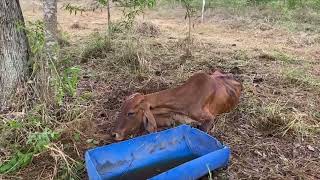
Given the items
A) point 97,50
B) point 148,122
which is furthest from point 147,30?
→ point 148,122

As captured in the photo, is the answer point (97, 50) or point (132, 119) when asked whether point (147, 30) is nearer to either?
point (97, 50)

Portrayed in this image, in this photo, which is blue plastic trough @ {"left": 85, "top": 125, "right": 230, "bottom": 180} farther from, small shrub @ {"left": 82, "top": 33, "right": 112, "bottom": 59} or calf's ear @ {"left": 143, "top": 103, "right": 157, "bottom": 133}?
small shrub @ {"left": 82, "top": 33, "right": 112, "bottom": 59}

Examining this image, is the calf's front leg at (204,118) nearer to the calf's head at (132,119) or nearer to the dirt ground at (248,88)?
the dirt ground at (248,88)

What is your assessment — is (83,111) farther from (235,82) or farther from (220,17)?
(220,17)

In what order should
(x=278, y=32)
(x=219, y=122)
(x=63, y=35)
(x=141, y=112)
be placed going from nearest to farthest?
(x=141, y=112), (x=219, y=122), (x=63, y=35), (x=278, y=32)

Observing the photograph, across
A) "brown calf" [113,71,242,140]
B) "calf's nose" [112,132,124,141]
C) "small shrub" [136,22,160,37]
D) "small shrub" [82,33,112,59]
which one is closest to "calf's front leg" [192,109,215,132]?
"brown calf" [113,71,242,140]

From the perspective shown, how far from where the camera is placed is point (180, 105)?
14.3ft

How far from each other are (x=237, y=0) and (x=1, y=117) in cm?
805

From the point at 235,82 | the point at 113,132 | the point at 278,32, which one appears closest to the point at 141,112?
the point at 113,132

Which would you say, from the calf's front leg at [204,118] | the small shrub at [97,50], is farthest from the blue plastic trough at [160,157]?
the small shrub at [97,50]

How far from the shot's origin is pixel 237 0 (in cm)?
1101

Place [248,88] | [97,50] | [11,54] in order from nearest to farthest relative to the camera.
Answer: [11,54], [248,88], [97,50]

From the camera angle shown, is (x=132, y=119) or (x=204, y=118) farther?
(x=204, y=118)

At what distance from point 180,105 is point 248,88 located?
1.26m
